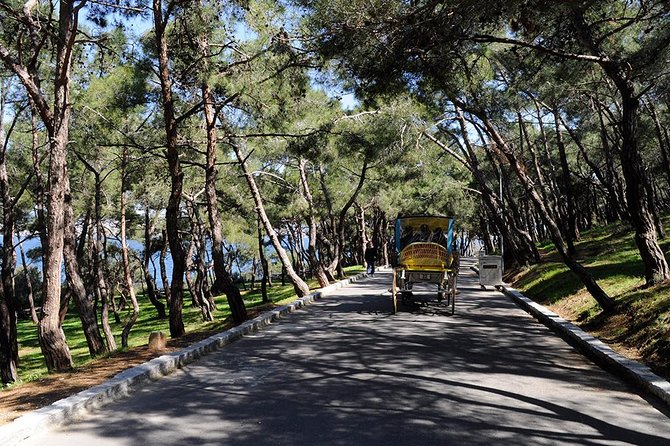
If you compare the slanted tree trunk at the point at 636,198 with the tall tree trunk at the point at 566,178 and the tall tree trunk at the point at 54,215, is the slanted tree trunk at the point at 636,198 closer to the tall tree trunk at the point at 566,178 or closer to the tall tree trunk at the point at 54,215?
the tall tree trunk at the point at 54,215

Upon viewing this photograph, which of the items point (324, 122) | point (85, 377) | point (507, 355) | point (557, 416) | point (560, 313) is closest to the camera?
point (557, 416)

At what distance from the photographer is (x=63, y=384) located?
724cm

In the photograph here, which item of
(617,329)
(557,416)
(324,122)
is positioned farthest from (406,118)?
(557,416)

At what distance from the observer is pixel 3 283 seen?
48.5 ft

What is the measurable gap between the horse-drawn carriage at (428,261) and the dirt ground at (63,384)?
247 inches

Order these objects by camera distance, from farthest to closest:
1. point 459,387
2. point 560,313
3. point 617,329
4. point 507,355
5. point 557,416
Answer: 1. point 560,313
2. point 617,329
3. point 507,355
4. point 459,387
5. point 557,416

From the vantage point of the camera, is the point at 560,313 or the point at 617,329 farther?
the point at 560,313

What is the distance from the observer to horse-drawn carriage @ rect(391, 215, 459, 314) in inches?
554

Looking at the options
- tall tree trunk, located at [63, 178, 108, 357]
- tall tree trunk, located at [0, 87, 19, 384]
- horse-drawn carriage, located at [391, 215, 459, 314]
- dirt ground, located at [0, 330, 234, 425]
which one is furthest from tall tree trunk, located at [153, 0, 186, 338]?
tall tree trunk, located at [0, 87, 19, 384]

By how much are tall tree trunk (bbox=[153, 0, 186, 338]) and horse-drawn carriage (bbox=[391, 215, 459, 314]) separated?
4.98 metres

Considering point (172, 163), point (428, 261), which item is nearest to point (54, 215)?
point (172, 163)

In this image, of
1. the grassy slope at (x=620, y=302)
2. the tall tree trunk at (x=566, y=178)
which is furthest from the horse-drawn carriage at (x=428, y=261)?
the tall tree trunk at (x=566, y=178)

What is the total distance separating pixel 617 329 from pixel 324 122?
10270 mm

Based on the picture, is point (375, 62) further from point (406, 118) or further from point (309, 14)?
point (406, 118)
